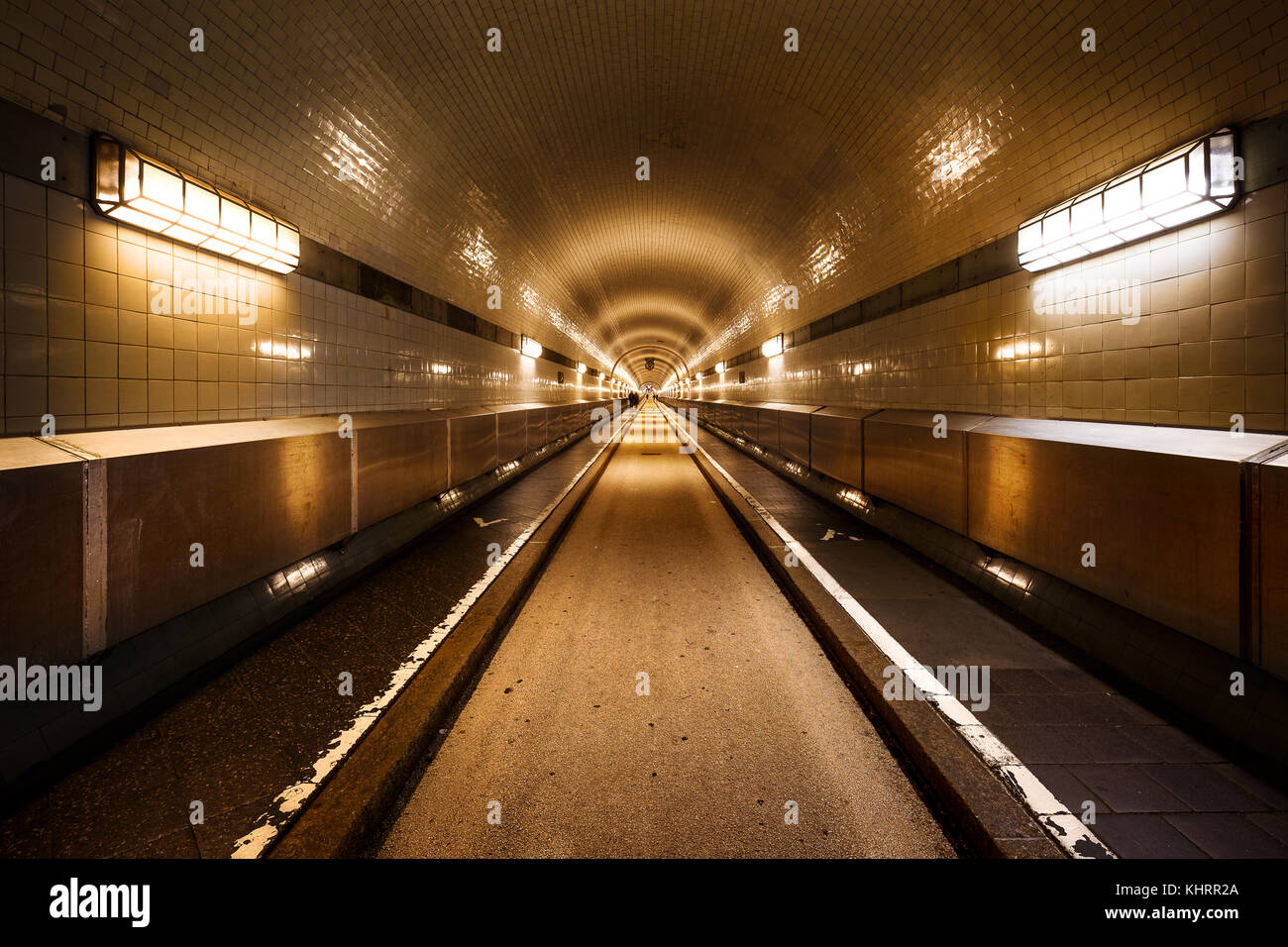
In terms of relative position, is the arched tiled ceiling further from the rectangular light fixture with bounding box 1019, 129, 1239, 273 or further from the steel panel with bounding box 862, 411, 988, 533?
the steel panel with bounding box 862, 411, 988, 533

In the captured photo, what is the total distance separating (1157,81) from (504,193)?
783 cm

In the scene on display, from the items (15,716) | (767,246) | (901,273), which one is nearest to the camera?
(15,716)

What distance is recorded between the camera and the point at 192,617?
3.43m

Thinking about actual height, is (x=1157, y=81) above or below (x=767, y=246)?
below

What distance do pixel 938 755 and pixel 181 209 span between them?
5526 millimetres

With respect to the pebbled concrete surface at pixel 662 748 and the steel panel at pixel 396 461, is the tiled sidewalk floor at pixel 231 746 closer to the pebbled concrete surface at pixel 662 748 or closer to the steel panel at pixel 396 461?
the pebbled concrete surface at pixel 662 748

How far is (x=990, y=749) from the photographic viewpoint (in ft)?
8.86

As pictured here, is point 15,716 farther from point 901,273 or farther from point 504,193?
point 901,273

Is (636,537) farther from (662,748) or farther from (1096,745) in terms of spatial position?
(1096,745)

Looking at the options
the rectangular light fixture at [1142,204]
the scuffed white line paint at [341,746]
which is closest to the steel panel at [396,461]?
the scuffed white line paint at [341,746]

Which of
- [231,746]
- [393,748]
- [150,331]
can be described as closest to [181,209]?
[150,331]

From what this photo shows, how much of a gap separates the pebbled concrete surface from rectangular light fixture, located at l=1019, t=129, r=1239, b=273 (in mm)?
3618

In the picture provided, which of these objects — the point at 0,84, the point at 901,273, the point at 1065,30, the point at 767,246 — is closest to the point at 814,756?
the point at 1065,30
